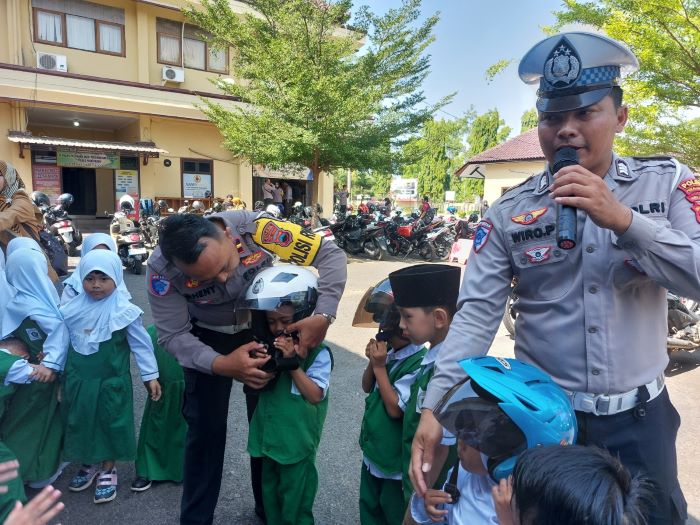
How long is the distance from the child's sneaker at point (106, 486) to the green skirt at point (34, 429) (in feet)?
0.88

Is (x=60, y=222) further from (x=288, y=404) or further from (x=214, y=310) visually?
(x=288, y=404)

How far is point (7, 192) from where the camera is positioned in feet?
11.8

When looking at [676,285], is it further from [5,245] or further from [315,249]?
[5,245]

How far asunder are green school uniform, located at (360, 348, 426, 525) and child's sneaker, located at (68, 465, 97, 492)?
1669 mm

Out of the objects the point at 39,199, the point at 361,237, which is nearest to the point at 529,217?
the point at 39,199

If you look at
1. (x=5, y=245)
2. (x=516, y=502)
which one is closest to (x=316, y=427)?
(x=516, y=502)

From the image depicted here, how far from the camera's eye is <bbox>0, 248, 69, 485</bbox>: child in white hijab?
8.50ft

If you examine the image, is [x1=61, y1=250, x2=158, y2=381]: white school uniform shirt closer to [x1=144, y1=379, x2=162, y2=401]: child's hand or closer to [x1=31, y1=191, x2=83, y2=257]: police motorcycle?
[x1=144, y1=379, x2=162, y2=401]: child's hand

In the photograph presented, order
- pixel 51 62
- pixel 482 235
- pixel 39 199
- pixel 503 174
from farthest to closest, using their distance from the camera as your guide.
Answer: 1. pixel 503 174
2. pixel 51 62
3. pixel 39 199
4. pixel 482 235

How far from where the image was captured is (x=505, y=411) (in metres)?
1.22

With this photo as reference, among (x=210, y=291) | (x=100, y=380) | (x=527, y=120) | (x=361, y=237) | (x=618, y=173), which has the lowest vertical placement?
(x=100, y=380)

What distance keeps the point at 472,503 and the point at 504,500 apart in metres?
0.24

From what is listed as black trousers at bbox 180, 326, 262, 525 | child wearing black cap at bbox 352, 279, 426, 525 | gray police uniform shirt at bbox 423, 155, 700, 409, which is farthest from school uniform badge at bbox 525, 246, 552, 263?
black trousers at bbox 180, 326, 262, 525

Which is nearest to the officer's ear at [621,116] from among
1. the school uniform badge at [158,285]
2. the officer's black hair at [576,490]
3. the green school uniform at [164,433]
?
the officer's black hair at [576,490]
